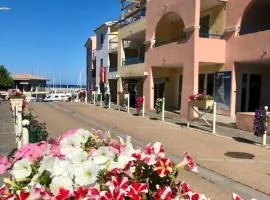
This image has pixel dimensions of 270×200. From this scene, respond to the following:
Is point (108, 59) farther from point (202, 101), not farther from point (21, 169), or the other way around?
point (21, 169)

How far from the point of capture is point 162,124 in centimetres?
2031

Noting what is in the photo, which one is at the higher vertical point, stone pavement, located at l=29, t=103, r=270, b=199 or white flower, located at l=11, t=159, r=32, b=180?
white flower, located at l=11, t=159, r=32, b=180

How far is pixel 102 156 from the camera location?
254 centimetres

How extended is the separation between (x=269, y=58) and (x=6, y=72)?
68459 millimetres

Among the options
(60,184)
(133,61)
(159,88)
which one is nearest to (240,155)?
(60,184)

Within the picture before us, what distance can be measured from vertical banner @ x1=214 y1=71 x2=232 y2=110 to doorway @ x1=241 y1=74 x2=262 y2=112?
0.81 metres

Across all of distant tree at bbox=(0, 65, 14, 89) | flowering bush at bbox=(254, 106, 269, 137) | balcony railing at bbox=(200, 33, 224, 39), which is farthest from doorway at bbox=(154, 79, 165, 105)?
distant tree at bbox=(0, 65, 14, 89)

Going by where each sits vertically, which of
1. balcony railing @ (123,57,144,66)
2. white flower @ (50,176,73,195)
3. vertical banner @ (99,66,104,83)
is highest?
balcony railing @ (123,57,144,66)

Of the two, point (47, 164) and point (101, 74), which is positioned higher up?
point (101, 74)

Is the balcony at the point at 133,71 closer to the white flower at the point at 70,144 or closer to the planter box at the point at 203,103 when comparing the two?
the planter box at the point at 203,103

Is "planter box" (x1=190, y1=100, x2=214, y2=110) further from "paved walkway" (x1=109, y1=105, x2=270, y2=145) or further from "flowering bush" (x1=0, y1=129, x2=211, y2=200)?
"flowering bush" (x1=0, y1=129, x2=211, y2=200)

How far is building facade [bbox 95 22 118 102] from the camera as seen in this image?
44.1 meters

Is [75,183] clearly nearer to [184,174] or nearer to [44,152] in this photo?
[44,152]

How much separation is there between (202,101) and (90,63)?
41.6 meters
